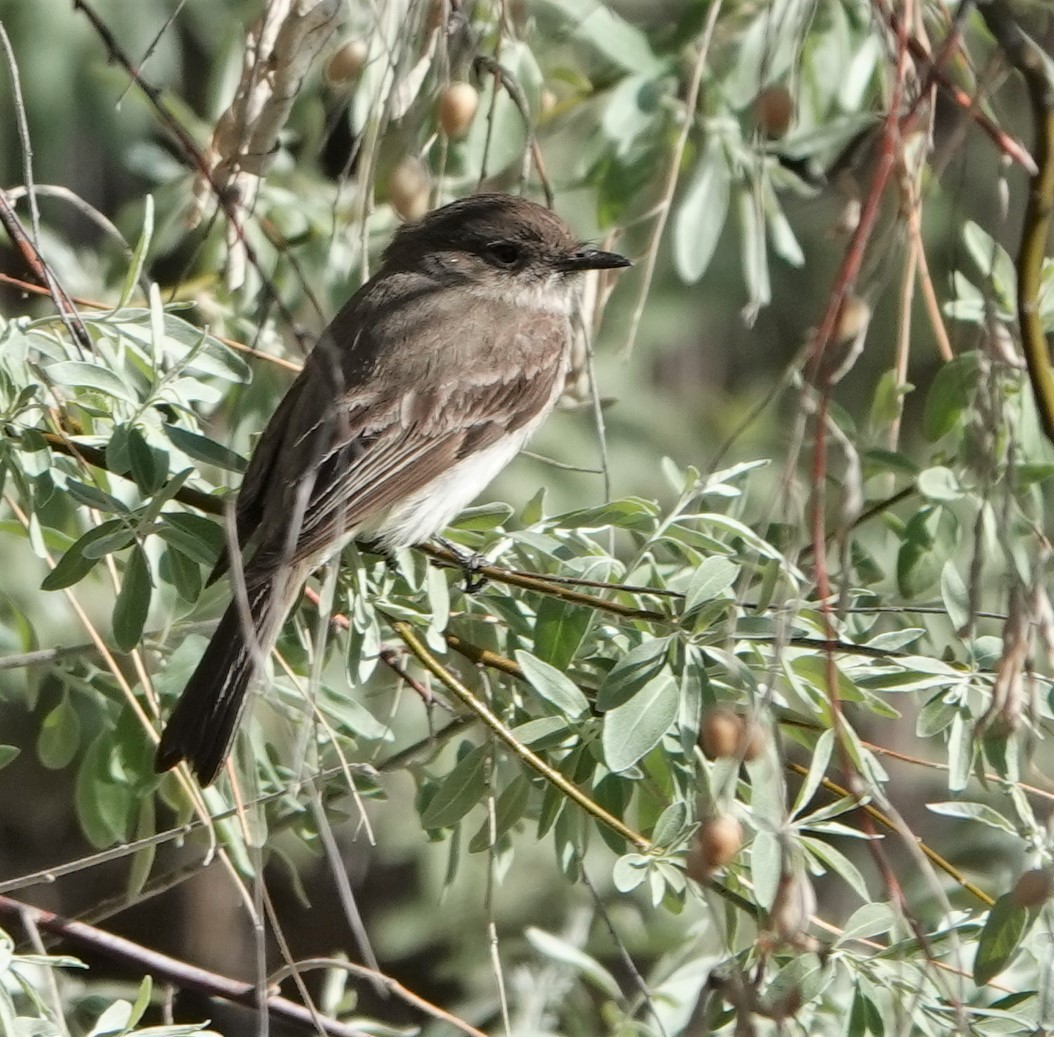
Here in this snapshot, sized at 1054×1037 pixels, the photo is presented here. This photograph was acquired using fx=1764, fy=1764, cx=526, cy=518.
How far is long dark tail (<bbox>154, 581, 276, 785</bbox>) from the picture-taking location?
2729mm

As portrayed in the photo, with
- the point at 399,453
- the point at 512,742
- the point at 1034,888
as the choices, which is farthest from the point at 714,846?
the point at 399,453

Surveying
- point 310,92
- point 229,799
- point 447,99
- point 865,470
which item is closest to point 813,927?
point 865,470

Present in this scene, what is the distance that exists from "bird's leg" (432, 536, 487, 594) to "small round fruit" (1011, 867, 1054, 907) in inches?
46.8

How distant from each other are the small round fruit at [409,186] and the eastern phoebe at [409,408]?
33cm

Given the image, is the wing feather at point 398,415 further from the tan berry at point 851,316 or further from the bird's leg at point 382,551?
the tan berry at point 851,316

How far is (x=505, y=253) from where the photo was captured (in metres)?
4.39

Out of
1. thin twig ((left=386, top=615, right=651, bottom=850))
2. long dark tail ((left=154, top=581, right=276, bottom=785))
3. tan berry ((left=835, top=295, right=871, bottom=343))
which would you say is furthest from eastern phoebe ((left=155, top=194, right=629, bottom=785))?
tan berry ((left=835, top=295, right=871, bottom=343))

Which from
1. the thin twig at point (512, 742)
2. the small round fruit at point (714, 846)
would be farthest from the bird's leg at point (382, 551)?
the small round fruit at point (714, 846)

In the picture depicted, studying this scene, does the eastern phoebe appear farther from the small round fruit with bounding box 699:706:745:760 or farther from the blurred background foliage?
the small round fruit with bounding box 699:706:745:760

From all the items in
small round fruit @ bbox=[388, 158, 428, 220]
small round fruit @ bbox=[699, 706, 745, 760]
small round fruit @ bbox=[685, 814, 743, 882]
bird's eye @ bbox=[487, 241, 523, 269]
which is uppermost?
small round fruit @ bbox=[388, 158, 428, 220]

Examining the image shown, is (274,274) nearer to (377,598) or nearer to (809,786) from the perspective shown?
(377,598)

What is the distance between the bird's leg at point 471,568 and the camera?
299 cm

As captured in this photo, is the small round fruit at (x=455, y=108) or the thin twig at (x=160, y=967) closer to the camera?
the small round fruit at (x=455, y=108)

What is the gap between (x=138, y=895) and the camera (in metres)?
2.89
